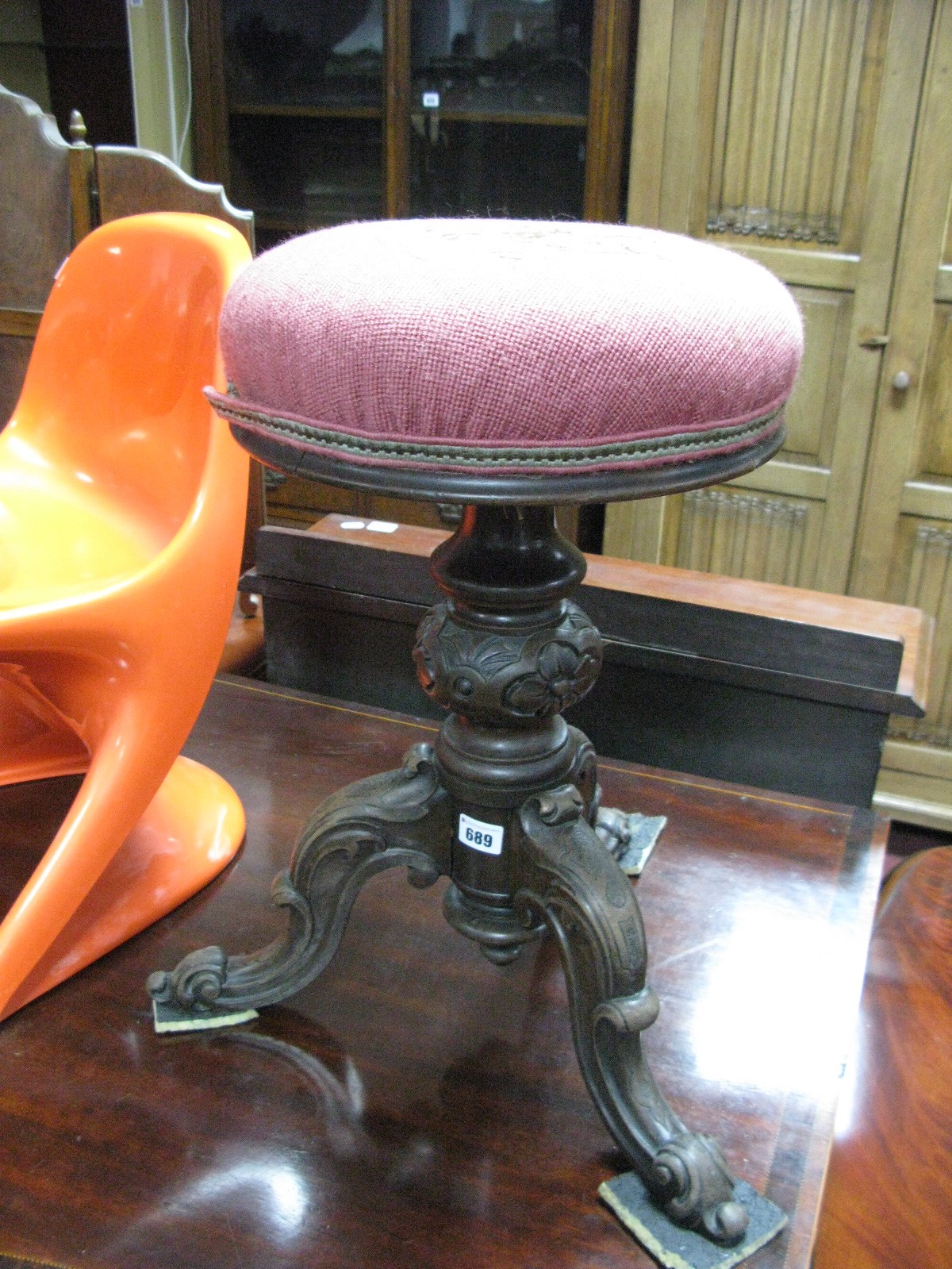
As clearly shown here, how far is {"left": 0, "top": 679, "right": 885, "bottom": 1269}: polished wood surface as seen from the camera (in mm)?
790

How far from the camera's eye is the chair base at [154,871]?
1016 millimetres

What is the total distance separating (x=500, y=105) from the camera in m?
2.21

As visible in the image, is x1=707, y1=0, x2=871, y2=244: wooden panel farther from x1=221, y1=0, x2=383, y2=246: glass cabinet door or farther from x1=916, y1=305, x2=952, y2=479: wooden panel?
x1=221, y1=0, x2=383, y2=246: glass cabinet door

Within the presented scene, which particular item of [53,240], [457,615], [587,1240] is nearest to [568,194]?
[53,240]

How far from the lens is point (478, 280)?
61cm

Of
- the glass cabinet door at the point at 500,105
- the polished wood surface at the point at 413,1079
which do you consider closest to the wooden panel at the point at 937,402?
the glass cabinet door at the point at 500,105

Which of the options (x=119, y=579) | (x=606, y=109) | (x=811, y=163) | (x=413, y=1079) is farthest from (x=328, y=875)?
(x=606, y=109)

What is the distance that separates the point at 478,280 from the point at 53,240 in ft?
4.26

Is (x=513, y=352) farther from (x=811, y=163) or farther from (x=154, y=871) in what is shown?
(x=811, y=163)

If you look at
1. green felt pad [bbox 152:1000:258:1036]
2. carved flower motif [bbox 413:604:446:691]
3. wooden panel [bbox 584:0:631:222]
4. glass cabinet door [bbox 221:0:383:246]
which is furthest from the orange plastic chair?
glass cabinet door [bbox 221:0:383:246]

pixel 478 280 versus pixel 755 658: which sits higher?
pixel 478 280

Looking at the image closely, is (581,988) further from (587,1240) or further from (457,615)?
(457,615)

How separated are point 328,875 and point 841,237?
1.41 m

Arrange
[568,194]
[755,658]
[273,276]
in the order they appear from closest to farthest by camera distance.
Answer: [273,276] < [755,658] < [568,194]
